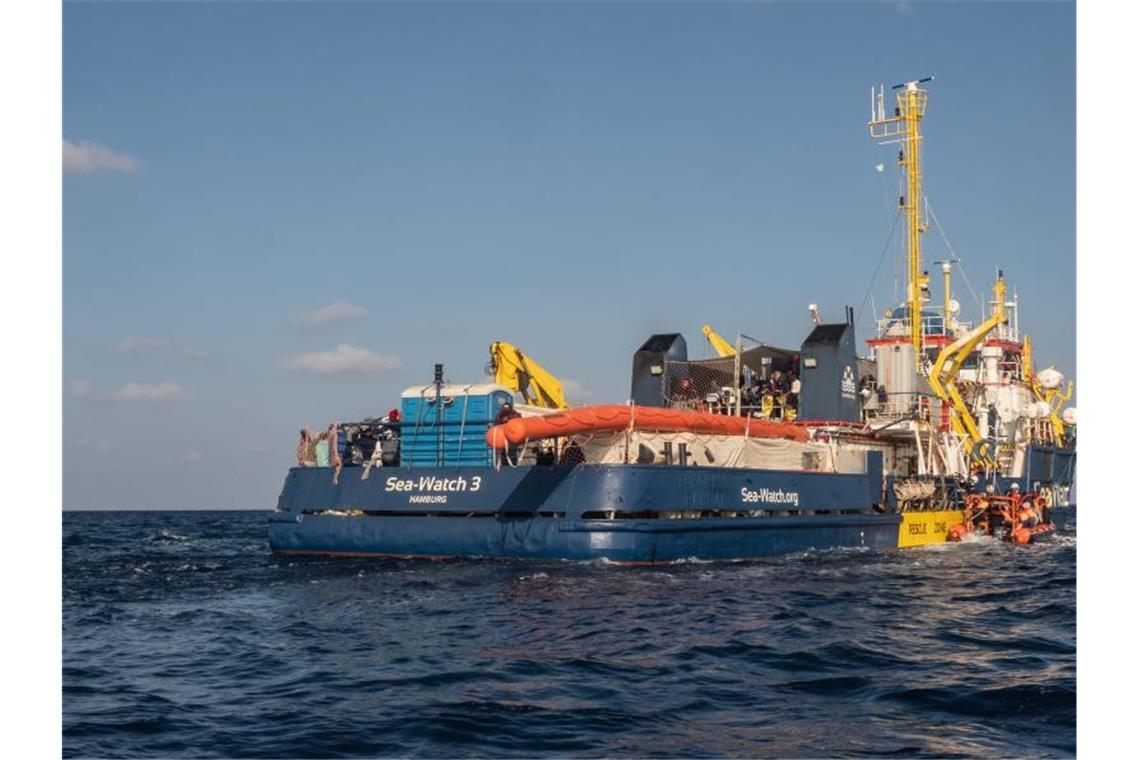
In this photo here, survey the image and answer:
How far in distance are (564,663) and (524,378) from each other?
18.2 meters

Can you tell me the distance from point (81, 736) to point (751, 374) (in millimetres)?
26688

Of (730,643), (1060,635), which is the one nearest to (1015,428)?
(1060,635)

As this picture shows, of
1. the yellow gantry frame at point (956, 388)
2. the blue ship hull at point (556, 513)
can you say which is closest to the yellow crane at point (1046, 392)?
the yellow gantry frame at point (956, 388)

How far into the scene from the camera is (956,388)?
3819 centimetres

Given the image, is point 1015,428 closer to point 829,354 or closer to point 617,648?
point 829,354

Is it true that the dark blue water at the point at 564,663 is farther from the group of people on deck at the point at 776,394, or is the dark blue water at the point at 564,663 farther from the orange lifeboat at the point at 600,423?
the group of people on deck at the point at 776,394

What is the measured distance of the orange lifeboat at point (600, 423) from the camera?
75.3 ft

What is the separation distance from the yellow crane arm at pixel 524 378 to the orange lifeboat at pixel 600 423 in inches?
246

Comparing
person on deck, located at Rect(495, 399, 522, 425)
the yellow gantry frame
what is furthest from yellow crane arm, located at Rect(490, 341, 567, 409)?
the yellow gantry frame

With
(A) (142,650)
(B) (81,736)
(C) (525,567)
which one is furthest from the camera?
(C) (525,567)

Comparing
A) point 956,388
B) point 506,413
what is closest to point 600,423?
point 506,413

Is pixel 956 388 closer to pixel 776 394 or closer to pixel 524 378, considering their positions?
pixel 776 394

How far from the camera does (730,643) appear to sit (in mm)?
14570

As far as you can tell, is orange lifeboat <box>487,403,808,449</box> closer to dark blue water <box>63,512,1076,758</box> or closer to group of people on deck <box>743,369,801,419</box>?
dark blue water <box>63,512,1076,758</box>
